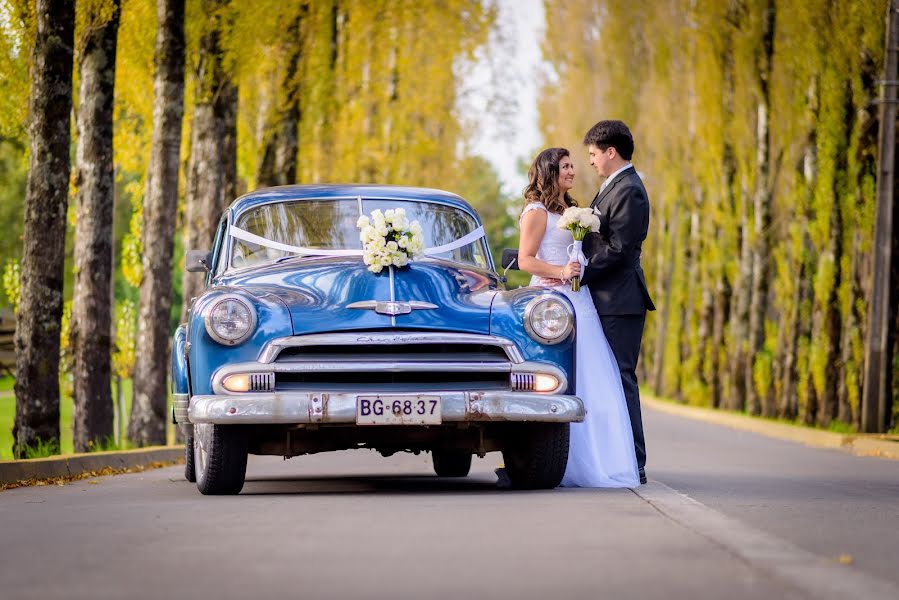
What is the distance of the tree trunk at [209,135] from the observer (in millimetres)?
22375

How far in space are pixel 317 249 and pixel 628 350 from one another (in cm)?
217

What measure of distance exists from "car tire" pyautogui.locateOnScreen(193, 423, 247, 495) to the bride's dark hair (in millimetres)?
3009

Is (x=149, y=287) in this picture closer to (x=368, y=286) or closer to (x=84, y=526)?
(x=368, y=286)

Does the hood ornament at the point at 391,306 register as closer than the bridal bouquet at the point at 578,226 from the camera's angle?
Yes

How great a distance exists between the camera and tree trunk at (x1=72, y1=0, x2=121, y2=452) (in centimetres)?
1780

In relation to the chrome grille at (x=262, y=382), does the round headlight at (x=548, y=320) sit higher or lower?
higher

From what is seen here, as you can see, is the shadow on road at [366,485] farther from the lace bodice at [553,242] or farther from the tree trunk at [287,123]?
the tree trunk at [287,123]

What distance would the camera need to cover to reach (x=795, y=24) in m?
28.2

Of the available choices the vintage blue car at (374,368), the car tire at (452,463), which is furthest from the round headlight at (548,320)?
the car tire at (452,463)

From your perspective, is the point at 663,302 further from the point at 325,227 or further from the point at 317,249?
the point at 317,249

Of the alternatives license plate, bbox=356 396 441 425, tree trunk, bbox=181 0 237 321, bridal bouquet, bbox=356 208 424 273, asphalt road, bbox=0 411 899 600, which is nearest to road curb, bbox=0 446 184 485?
asphalt road, bbox=0 411 899 600

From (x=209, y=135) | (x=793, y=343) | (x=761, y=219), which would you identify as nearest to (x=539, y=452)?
(x=209, y=135)

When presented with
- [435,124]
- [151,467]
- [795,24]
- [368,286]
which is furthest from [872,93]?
[435,124]

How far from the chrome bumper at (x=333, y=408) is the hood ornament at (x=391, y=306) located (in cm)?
58
